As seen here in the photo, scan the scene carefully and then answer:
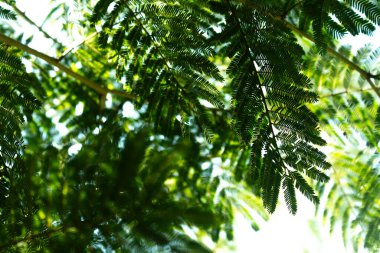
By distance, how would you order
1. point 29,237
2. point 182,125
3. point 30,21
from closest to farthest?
point 29,237 < point 182,125 < point 30,21

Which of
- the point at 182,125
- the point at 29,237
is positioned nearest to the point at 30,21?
the point at 182,125

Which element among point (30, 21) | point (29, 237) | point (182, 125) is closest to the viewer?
point (29, 237)

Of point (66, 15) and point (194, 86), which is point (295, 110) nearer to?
point (194, 86)

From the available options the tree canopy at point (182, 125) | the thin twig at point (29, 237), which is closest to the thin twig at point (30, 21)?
the tree canopy at point (182, 125)

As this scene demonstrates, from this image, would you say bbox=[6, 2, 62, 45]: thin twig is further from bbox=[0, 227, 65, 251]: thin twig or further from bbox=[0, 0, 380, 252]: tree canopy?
bbox=[0, 227, 65, 251]: thin twig

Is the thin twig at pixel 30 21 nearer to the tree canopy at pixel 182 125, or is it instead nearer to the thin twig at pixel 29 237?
the tree canopy at pixel 182 125

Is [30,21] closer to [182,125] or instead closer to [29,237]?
[182,125]

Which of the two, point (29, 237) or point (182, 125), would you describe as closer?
point (29, 237)

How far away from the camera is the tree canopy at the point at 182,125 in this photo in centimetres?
160

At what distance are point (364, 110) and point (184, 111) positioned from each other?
64.9 inches

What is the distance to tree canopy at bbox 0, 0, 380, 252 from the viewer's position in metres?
1.60

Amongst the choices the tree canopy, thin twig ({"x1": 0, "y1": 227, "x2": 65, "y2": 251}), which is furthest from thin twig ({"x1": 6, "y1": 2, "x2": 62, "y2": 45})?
thin twig ({"x1": 0, "y1": 227, "x2": 65, "y2": 251})

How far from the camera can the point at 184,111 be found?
317cm

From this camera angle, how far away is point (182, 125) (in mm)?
3197
